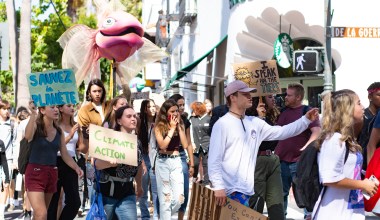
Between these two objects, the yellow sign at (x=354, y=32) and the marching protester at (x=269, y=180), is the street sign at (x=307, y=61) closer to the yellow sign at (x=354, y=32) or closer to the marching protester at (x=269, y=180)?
the yellow sign at (x=354, y=32)

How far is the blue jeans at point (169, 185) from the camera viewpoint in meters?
11.3

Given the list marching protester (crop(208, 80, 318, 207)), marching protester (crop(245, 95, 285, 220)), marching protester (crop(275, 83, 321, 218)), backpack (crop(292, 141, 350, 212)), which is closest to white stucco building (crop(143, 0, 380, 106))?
marching protester (crop(275, 83, 321, 218))

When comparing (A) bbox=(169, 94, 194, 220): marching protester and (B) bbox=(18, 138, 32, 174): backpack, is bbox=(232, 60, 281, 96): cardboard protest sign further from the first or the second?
(B) bbox=(18, 138, 32, 174): backpack

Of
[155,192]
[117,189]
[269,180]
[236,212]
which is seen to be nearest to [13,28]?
[155,192]

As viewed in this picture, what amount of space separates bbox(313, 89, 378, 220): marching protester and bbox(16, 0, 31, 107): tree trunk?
20.1m

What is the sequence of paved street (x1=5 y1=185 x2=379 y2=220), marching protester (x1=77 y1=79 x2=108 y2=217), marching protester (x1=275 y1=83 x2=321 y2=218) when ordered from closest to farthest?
marching protester (x1=77 y1=79 x2=108 y2=217), marching protester (x1=275 y1=83 x2=321 y2=218), paved street (x1=5 y1=185 x2=379 y2=220)

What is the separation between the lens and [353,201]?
6.57 m

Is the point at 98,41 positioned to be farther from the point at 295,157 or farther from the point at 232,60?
the point at 232,60

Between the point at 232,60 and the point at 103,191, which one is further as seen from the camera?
A: the point at 232,60

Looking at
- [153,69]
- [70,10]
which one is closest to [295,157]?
[153,69]

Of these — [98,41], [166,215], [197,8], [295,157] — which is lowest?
[166,215]

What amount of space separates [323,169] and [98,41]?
21.1ft

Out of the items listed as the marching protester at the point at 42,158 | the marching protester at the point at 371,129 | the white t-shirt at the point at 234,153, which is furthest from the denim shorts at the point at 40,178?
the marching protester at the point at 371,129

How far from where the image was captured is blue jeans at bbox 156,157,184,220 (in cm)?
1133
